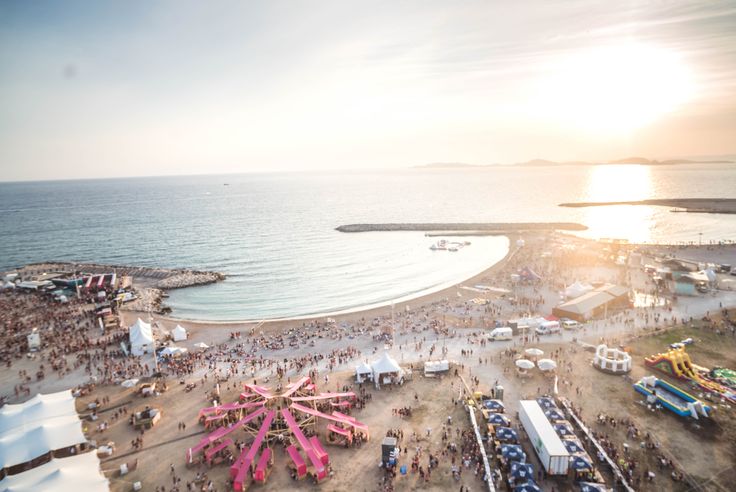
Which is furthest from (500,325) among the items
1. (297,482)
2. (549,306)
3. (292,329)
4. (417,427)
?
(297,482)

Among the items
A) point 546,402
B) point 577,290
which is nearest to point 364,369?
point 546,402

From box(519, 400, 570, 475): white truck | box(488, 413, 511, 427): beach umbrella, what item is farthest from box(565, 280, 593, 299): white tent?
box(488, 413, 511, 427): beach umbrella

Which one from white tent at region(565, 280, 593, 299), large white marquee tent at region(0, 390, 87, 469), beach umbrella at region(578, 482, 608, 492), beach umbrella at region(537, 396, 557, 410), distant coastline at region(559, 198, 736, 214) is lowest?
beach umbrella at region(578, 482, 608, 492)

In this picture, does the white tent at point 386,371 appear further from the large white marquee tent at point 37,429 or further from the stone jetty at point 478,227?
the stone jetty at point 478,227

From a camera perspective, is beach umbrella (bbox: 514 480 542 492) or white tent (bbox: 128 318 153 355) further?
white tent (bbox: 128 318 153 355)

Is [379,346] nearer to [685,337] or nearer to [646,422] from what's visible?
[646,422]

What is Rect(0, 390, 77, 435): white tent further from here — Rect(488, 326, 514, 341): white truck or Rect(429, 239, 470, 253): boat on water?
Rect(429, 239, 470, 253): boat on water
